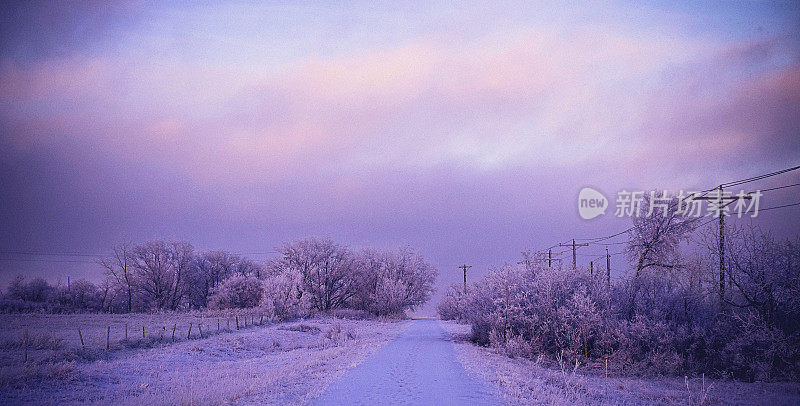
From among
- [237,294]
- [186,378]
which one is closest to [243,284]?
[237,294]

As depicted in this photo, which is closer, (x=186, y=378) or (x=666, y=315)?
(x=186, y=378)

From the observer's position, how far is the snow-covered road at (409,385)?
35.9 feet

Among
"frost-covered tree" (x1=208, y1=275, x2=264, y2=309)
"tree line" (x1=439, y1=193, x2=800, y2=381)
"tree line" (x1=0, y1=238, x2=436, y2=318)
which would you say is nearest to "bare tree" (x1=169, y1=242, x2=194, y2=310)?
"tree line" (x1=0, y1=238, x2=436, y2=318)

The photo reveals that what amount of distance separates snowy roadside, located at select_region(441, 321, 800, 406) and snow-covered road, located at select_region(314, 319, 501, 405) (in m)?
0.70

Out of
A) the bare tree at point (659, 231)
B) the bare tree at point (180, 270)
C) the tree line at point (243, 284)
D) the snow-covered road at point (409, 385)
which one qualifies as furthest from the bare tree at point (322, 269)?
the snow-covered road at point (409, 385)

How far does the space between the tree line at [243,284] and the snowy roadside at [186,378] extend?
4185 centimetres

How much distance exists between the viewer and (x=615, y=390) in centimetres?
1605

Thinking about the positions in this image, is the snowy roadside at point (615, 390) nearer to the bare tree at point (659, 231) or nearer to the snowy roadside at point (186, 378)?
the snowy roadside at point (186, 378)

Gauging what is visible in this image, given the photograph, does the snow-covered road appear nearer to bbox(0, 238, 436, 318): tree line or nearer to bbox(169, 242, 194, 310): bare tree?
bbox(0, 238, 436, 318): tree line

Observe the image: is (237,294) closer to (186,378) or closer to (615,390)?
(186,378)

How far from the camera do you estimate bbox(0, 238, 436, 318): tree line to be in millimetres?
67750

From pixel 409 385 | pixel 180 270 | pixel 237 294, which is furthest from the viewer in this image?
pixel 180 270

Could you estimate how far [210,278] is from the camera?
273 ft

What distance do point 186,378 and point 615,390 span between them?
15.4 metres
